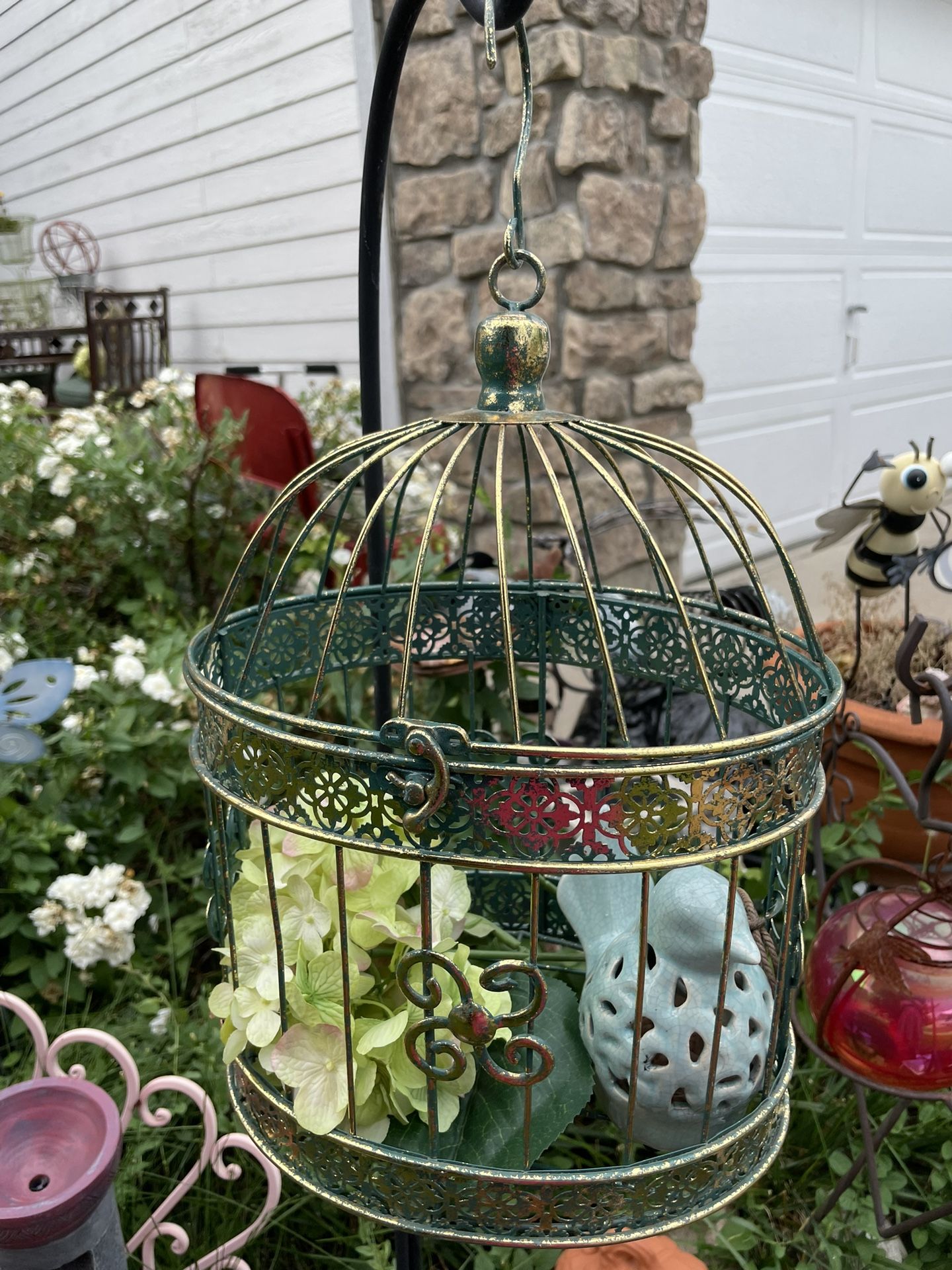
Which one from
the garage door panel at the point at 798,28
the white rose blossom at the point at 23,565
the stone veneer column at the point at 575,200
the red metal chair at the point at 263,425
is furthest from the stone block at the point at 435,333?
the garage door panel at the point at 798,28

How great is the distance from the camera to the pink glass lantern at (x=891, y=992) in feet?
3.16

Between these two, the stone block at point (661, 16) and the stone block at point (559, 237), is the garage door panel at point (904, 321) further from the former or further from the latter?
the stone block at point (559, 237)

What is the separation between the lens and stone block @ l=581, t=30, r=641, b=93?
7.14 feet

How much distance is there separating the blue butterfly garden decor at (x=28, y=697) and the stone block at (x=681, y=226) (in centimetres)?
193

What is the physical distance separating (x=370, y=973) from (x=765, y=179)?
3439 millimetres

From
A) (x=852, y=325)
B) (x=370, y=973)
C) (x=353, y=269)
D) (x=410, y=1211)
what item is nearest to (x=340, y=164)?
(x=353, y=269)

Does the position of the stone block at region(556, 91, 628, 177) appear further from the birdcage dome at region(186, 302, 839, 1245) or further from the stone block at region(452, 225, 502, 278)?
the birdcage dome at region(186, 302, 839, 1245)

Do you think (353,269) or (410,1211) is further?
(353,269)

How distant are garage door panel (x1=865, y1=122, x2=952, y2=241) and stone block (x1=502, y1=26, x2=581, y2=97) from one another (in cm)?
244

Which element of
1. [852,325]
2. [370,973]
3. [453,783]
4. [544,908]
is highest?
[852,325]

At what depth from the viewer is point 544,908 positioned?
124 cm

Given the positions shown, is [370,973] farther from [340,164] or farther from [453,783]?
[340,164]

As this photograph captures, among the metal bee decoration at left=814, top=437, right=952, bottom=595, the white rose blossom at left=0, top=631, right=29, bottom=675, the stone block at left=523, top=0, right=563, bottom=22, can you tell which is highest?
the stone block at left=523, top=0, right=563, bottom=22

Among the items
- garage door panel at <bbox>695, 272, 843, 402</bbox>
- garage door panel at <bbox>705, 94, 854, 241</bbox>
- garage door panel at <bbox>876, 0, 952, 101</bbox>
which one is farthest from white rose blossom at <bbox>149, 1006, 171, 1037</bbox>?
garage door panel at <bbox>876, 0, 952, 101</bbox>
